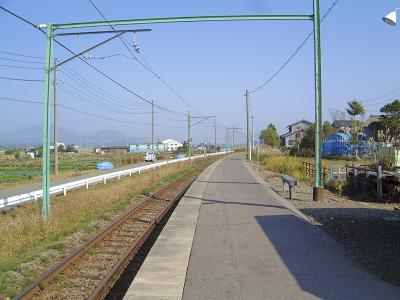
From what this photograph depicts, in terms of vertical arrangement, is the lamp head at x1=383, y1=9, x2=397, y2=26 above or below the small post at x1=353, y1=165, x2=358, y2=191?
above

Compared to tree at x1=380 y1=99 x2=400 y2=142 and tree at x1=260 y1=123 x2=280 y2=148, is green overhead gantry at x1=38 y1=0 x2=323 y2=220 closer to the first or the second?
tree at x1=380 y1=99 x2=400 y2=142

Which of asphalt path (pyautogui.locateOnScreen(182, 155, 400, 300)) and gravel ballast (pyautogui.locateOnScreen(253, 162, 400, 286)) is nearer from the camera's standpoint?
asphalt path (pyautogui.locateOnScreen(182, 155, 400, 300))

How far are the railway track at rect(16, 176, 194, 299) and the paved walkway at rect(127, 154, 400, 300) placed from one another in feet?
2.44

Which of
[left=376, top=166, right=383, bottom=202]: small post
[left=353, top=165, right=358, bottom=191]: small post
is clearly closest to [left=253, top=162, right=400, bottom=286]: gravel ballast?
[left=376, top=166, right=383, bottom=202]: small post

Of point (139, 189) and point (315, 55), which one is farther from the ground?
point (315, 55)

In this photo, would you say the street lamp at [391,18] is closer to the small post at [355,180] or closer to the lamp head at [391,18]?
the lamp head at [391,18]

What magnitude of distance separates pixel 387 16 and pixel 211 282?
732 cm

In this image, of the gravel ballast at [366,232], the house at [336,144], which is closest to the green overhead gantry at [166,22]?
the gravel ballast at [366,232]

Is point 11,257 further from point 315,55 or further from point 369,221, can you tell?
point 315,55

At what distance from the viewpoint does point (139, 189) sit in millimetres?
25344

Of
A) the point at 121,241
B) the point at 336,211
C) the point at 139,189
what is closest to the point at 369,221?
the point at 336,211

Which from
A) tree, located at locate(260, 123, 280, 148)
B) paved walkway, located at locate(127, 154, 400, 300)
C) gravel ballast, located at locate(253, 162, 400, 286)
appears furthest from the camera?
tree, located at locate(260, 123, 280, 148)

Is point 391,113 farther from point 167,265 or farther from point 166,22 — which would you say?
point 167,265

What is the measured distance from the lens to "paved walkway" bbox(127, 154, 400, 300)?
641cm
